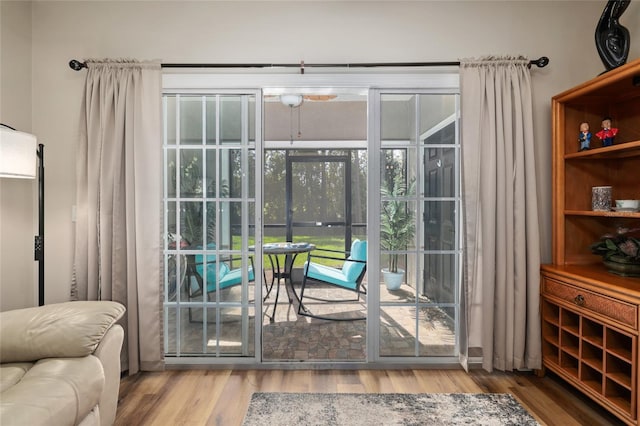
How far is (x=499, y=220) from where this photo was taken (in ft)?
8.61

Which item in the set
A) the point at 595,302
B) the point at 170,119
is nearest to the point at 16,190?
the point at 170,119

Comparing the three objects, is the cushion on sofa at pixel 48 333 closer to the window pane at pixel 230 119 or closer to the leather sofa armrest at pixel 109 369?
the leather sofa armrest at pixel 109 369

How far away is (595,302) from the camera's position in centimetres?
216

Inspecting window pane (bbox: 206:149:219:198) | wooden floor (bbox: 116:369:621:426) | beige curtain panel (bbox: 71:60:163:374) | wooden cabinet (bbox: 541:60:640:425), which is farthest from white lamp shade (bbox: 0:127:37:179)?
wooden cabinet (bbox: 541:60:640:425)

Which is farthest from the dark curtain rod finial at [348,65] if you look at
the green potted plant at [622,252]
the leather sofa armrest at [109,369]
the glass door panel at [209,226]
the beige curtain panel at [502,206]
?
the leather sofa armrest at [109,369]

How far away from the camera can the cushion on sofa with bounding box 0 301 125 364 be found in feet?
5.62

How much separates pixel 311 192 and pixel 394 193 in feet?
12.2

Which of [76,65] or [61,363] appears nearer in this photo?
[61,363]

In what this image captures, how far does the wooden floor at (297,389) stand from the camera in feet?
7.14

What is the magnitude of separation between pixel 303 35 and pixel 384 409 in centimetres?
256

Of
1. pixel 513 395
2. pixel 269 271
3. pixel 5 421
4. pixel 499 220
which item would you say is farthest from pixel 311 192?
pixel 5 421

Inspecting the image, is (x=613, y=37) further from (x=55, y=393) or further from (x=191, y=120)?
(x=55, y=393)

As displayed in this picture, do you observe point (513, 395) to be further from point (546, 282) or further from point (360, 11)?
point (360, 11)

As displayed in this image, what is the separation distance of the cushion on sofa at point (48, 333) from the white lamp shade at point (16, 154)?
2.34 ft
